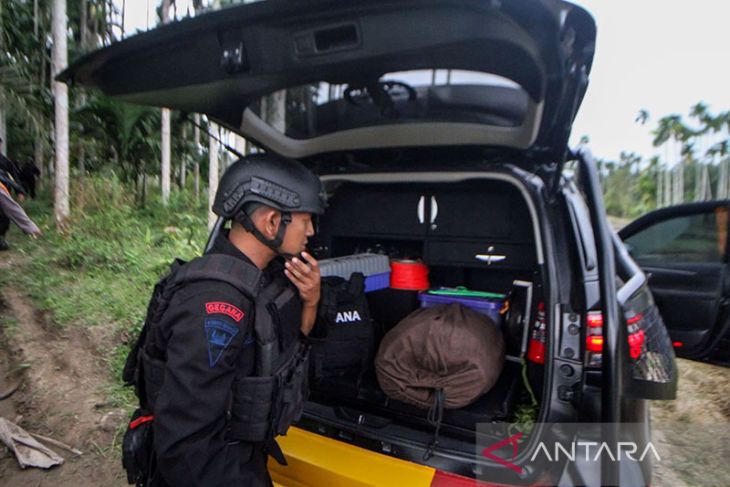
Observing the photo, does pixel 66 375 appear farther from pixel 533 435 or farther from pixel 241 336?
pixel 533 435

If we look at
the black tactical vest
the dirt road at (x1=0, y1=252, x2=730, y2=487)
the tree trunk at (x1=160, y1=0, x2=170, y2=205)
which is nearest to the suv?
the black tactical vest

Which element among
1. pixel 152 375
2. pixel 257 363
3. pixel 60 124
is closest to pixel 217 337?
pixel 257 363

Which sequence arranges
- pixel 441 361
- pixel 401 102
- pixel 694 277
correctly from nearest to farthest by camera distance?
pixel 401 102
pixel 441 361
pixel 694 277

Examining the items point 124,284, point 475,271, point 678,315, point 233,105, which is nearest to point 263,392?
point 233,105

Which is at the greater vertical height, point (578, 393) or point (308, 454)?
point (578, 393)

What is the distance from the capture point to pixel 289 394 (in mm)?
1515

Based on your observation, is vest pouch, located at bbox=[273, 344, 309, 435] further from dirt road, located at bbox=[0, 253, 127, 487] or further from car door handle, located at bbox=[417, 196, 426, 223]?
dirt road, located at bbox=[0, 253, 127, 487]

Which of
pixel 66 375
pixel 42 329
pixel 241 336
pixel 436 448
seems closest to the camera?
pixel 241 336

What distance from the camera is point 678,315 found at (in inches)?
122

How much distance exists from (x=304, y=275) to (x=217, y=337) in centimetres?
46

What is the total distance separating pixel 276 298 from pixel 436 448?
0.82 metres

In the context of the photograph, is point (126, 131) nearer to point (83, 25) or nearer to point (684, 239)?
point (684, 239)

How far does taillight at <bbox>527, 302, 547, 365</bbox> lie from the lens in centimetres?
191

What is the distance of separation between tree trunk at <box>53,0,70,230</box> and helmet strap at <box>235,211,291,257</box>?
696 centimetres
